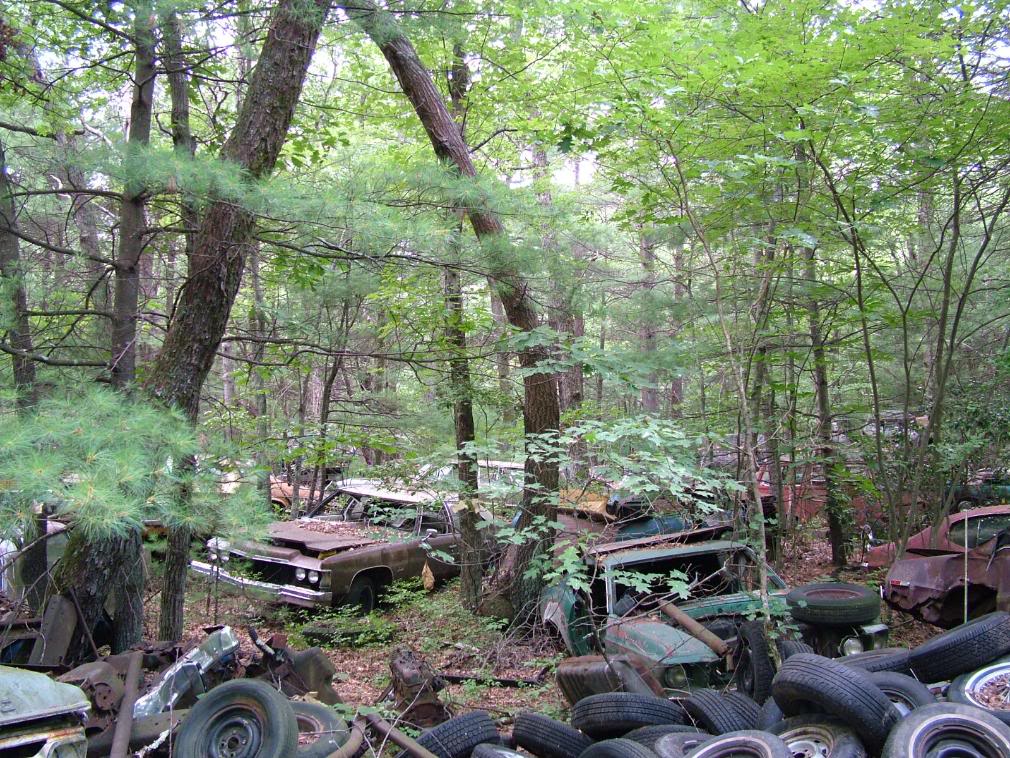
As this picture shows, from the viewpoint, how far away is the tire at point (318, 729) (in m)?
4.21

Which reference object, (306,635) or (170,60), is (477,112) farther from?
(306,635)

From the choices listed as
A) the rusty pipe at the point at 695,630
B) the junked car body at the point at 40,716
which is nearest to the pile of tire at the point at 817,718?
the rusty pipe at the point at 695,630

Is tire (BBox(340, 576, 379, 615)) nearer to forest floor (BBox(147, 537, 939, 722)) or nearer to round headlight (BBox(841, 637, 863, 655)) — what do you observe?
forest floor (BBox(147, 537, 939, 722))

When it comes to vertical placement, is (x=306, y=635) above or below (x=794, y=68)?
below

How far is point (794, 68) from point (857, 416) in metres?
6.15

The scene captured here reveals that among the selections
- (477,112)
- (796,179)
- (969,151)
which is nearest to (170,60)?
(477,112)

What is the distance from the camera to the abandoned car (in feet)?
17.8

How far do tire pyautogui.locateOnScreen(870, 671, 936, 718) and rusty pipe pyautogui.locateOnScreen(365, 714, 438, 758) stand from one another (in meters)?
2.85

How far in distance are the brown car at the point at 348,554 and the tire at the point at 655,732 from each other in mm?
2783

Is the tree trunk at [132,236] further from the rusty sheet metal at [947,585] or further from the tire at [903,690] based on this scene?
the rusty sheet metal at [947,585]

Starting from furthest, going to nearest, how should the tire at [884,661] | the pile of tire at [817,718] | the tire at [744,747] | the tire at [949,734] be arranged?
Answer: the tire at [884,661] → the tire at [744,747] → the pile of tire at [817,718] → the tire at [949,734]

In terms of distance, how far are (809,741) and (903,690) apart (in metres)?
0.78

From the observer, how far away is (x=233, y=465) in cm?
470

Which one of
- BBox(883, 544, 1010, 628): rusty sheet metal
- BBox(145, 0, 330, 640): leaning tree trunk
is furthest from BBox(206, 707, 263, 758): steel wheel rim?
BBox(883, 544, 1010, 628): rusty sheet metal
